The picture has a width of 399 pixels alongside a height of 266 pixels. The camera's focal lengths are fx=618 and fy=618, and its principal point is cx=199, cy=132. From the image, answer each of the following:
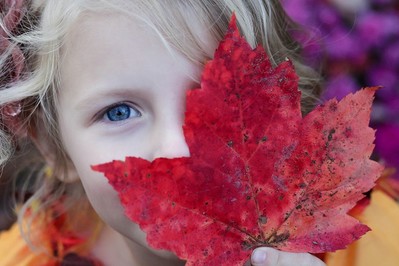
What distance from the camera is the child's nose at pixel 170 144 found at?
0.91 metres

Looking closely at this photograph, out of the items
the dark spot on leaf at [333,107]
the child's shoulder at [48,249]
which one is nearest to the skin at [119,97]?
the dark spot on leaf at [333,107]

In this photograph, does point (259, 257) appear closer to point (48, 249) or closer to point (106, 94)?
point (106, 94)

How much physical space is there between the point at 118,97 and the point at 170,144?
142mm

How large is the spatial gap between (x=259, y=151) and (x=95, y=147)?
1.08ft

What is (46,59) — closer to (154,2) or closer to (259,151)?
(154,2)

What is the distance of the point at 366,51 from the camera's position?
200 cm

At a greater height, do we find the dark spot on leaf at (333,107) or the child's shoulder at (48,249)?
the dark spot on leaf at (333,107)

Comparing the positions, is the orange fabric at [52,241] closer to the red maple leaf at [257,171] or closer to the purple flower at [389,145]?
the red maple leaf at [257,171]

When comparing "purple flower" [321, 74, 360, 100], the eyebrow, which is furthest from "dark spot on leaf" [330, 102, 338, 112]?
"purple flower" [321, 74, 360, 100]

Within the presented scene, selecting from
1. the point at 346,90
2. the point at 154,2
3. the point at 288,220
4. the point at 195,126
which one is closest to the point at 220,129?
the point at 195,126

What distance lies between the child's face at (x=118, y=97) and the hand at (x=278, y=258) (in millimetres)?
191

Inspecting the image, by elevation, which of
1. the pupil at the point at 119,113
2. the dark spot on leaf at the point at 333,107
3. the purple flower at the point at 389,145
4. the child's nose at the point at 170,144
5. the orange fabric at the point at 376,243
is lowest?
the orange fabric at the point at 376,243

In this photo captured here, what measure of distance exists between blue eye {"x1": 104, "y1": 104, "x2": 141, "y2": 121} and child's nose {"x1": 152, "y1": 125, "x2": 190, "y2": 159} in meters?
0.09

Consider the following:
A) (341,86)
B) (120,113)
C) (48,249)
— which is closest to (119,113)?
(120,113)
